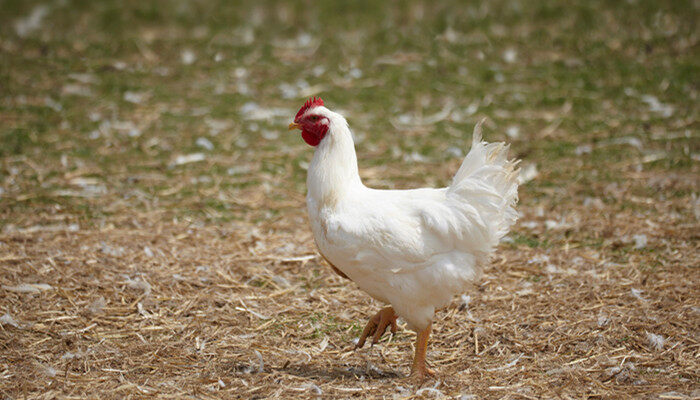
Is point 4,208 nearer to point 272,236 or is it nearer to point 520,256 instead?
point 272,236

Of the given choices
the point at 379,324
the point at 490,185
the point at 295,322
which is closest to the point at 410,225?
the point at 490,185

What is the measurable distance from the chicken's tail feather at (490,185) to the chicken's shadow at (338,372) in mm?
962

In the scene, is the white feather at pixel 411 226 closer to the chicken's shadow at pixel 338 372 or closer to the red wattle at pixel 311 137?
the red wattle at pixel 311 137

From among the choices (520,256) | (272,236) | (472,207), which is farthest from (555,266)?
(272,236)

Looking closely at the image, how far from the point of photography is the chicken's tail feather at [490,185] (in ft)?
12.5

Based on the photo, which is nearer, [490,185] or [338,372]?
[490,185]

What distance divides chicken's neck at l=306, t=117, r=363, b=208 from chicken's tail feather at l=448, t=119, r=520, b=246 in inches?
24.4

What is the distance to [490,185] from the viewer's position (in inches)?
151

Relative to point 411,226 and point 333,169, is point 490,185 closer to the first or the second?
point 411,226

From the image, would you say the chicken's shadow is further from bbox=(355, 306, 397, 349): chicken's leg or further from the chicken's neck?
the chicken's neck

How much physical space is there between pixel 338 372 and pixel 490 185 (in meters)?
1.35

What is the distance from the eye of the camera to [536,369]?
3.97 metres

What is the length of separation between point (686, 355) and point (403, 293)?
169 cm

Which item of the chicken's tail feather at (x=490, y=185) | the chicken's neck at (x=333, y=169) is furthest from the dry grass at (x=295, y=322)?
the chicken's neck at (x=333, y=169)
